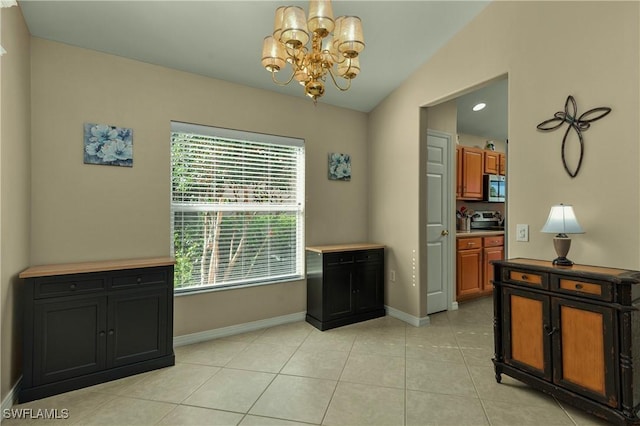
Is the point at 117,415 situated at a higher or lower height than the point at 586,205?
lower

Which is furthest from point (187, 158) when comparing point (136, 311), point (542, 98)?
point (542, 98)

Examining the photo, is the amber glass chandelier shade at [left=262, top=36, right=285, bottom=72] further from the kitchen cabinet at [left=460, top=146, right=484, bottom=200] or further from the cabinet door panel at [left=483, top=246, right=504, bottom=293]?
the cabinet door panel at [left=483, top=246, right=504, bottom=293]

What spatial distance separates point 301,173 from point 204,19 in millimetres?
1757

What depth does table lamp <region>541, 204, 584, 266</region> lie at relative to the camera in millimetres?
2037

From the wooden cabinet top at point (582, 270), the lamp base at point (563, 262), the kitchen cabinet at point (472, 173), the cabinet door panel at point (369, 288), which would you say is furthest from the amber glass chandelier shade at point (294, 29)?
the kitchen cabinet at point (472, 173)

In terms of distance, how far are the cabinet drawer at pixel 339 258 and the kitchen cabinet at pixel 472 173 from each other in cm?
227

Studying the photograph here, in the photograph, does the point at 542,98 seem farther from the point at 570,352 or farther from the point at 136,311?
the point at 136,311

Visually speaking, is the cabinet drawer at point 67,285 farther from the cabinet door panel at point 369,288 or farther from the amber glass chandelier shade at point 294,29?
the cabinet door panel at point 369,288

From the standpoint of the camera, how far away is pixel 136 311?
2438 millimetres

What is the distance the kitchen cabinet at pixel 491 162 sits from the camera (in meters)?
5.03

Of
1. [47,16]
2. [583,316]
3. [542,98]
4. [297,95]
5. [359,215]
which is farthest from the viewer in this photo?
[359,215]

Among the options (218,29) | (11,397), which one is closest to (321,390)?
(11,397)

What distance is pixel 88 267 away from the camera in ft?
7.63

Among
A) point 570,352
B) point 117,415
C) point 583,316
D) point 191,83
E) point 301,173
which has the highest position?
point 191,83
